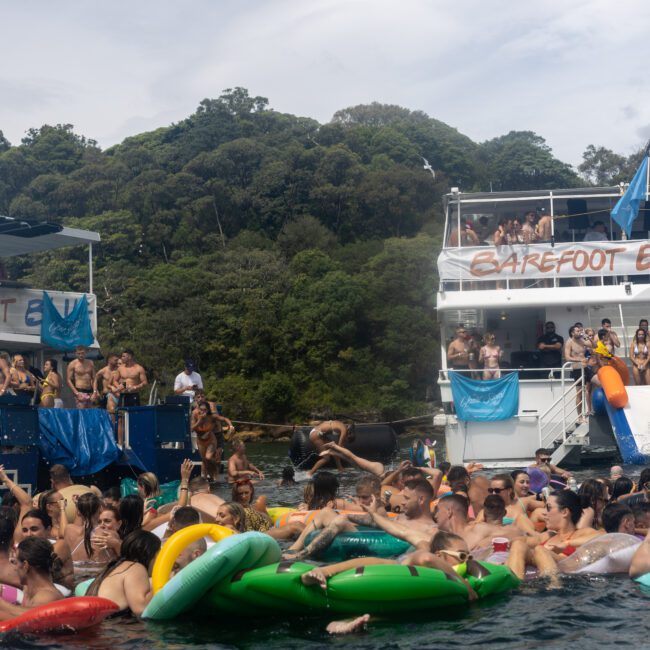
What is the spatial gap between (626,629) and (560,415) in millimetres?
12353

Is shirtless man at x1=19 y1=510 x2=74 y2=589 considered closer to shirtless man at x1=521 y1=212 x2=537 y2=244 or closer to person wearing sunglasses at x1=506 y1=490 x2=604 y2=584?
person wearing sunglasses at x1=506 y1=490 x2=604 y2=584

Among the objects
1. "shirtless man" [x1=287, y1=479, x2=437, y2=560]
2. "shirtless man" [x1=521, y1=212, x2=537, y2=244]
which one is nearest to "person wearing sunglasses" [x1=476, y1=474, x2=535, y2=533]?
"shirtless man" [x1=287, y1=479, x2=437, y2=560]

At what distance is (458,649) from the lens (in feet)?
23.7

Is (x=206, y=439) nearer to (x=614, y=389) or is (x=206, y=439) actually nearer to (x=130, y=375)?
(x=130, y=375)

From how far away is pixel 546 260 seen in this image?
21.4 metres

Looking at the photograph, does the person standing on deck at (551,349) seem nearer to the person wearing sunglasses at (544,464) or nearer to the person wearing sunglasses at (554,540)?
the person wearing sunglasses at (544,464)

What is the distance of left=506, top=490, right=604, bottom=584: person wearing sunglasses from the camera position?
9375mm

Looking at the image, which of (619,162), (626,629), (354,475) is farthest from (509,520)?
(619,162)

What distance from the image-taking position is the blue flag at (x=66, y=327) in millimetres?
20859

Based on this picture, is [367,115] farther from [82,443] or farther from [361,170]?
[82,443]

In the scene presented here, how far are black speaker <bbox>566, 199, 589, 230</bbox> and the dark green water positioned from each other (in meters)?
16.0

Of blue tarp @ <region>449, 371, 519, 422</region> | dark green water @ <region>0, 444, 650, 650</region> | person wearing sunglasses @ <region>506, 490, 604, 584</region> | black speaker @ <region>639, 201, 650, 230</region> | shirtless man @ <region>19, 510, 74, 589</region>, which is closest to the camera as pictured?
dark green water @ <region>0, 444, 650, 650</region>

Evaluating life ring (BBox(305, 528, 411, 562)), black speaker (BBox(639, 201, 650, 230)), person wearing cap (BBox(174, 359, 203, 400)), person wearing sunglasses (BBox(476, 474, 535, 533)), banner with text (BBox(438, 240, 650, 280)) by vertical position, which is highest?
black speaker (BBox(639, 201, 650, 230))

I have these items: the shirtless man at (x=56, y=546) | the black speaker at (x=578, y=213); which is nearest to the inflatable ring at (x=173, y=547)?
the shirtless man at (x=56, y=546)
